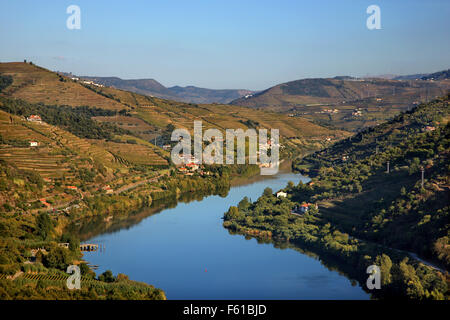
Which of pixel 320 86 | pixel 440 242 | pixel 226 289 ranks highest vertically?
pixel 320 86

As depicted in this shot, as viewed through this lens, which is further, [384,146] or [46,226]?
[384,146]

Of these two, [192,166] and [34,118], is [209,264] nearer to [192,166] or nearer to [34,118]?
[192,166]

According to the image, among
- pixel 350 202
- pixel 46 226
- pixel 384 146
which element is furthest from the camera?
pixel 384 146

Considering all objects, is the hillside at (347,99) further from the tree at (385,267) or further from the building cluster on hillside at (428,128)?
the tree at (385,267)

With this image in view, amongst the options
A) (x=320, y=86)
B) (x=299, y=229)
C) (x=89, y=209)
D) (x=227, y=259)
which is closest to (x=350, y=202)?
(x=299, y=229)

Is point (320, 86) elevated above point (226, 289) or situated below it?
above
